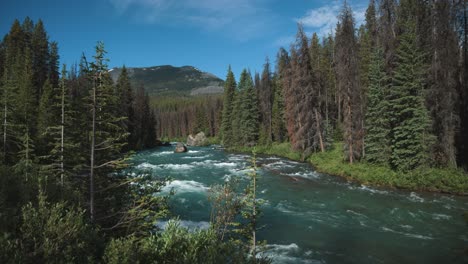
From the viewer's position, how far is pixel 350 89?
29.3 meters

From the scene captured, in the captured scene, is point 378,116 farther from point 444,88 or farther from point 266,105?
point 266,105

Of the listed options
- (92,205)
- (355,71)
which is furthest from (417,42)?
(92,205)

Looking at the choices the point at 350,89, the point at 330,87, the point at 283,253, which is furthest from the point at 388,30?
the point at 283,253

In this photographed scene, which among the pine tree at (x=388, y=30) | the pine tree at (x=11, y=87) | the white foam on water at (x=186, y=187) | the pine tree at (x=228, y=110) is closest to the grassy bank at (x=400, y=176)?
the pine tree at (x=388, y=30)

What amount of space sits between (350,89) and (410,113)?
6.91 metres

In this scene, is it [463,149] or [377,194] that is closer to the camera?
[377,194]

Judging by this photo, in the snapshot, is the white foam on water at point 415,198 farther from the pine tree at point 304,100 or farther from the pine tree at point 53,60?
the pine tree at point 53,60

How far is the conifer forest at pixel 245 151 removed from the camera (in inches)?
249

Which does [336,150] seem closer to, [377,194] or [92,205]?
[377,194]

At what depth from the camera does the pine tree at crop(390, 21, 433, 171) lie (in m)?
21.8

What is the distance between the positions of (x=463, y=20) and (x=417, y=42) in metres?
8.13

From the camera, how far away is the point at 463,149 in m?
23.6

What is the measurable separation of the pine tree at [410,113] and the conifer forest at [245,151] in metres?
0.13

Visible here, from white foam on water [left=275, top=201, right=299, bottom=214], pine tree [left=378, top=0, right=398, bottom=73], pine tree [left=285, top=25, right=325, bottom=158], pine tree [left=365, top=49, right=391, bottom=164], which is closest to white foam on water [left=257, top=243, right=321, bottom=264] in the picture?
white foam on water [left=275, top=201, right=299, bottom=214]
